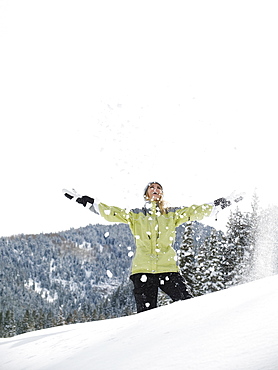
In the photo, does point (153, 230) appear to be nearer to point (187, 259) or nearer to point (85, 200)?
point (85, 200)

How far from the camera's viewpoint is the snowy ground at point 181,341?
1.73m

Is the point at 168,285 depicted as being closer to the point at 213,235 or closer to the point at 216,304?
the point at 216,304

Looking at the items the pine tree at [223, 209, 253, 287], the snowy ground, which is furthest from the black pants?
the pine tree at [223, 209, 253, 287]

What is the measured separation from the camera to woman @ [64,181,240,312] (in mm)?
5004

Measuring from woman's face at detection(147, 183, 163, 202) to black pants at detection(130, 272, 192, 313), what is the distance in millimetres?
948

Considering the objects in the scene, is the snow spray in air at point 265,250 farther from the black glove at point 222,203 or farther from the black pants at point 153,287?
the black pants at point 153,287

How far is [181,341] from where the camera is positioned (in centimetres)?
215

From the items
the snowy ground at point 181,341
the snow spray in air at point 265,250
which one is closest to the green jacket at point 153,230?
the snowy ground at point 181,341

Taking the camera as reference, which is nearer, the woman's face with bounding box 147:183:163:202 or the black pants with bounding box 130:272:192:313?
the black pants with bounding box 130:272:192:313

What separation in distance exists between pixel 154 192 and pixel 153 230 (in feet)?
1.77

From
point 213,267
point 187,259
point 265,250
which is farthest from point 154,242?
point 265,250

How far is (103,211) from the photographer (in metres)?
5.43

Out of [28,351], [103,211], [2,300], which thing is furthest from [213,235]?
[2,300]

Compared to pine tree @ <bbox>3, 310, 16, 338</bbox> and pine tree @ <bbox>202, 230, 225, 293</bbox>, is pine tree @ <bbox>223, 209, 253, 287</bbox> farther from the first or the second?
pine tree @ <bbox>3, 310, 16, 338</bbox>
